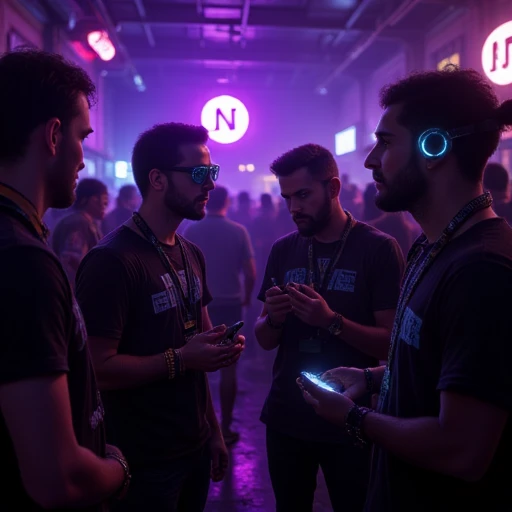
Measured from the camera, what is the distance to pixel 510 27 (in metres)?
6.57

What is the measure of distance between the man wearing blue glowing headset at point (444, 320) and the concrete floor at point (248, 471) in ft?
8.13

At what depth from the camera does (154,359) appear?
220 cm

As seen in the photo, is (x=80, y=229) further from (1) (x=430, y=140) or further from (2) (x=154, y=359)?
(1) (x=430, y=140)

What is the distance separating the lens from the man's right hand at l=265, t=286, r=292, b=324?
2.60m

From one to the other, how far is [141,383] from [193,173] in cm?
113

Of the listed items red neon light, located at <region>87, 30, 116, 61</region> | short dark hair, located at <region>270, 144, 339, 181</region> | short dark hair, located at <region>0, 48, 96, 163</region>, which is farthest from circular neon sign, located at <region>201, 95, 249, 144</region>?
short dark hair, located at <region>0, 48, 96, 163</region>

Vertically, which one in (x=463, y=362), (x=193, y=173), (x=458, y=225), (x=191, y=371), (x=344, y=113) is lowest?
(x=191, y=371)

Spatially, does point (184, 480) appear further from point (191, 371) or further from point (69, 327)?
point (69, 327)

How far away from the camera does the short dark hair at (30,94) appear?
4.25 feet

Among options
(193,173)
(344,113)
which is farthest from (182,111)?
(193,173)

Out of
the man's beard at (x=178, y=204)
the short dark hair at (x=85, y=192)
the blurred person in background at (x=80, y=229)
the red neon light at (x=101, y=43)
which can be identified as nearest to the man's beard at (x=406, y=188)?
the man's beard at (x=178, y=204)

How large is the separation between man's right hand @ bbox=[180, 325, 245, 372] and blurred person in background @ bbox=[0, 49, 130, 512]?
75 cm

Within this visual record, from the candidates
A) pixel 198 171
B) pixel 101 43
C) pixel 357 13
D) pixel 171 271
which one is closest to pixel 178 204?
pixel 198 171

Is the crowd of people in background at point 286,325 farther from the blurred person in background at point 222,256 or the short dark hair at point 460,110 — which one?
the blurred person in background at point 222,256
